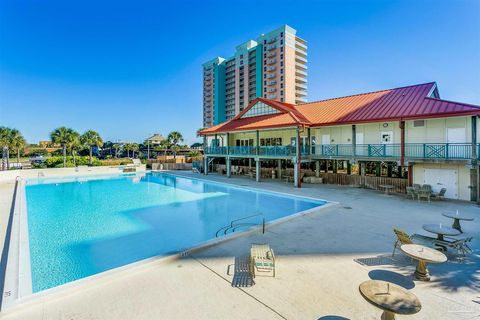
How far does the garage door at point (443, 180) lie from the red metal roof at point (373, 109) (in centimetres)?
367

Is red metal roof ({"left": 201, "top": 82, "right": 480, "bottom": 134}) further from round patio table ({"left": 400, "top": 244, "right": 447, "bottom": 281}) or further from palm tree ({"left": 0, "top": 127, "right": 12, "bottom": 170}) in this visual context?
palm tree ({"left": 0, "top": 127, "right": 12, "bottom": 170})

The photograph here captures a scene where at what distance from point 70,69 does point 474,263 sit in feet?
166

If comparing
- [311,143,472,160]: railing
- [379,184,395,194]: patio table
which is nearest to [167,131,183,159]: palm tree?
[311,143,472,160]: railing

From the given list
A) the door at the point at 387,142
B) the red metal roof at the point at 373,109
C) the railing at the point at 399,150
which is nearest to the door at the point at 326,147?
the railing at the point at 399,150

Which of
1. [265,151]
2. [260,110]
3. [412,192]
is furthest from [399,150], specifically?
[260,110]

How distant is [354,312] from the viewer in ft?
15.0

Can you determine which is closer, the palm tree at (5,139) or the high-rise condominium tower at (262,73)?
the palm tree at (5,139)

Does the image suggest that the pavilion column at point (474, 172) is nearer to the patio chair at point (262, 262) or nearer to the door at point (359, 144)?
the door at point (359, 144)

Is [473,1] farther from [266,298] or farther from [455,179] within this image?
[266,298]

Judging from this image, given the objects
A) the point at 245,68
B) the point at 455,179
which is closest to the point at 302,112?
the point at 455,179

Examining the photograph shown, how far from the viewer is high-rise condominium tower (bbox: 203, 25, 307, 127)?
239ft

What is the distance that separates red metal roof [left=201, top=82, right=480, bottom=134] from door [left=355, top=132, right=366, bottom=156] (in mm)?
1790

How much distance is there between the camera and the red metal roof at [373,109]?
51.2 feet

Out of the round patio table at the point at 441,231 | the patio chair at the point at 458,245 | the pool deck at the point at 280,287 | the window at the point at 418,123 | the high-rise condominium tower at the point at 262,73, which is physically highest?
the high-rise condominium tower at the point at 262,73
